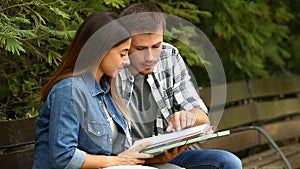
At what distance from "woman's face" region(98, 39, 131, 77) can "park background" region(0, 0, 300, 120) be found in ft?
1.99

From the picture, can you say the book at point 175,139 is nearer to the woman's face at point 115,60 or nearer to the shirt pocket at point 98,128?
the shirt pocket at point 98,128

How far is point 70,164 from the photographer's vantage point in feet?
9.30

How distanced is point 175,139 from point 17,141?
39.9 inches

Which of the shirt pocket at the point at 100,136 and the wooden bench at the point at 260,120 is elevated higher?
the shirt pocket at the point at 100,136

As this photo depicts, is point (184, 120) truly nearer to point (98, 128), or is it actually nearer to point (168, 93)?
point (168, 93)

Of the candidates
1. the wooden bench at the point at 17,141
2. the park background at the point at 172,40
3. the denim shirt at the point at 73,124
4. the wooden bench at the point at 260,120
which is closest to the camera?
the denim shirt at the point at 73,124

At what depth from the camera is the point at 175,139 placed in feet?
9.79

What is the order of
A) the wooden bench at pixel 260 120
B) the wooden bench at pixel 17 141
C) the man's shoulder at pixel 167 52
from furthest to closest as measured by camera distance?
the wooden bench at pixel 260 120 → the man's shoulder at pixel 167 52 → the wooden bench at pixel 17 141

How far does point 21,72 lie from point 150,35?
111 centimetres

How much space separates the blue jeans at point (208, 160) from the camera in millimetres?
Answer: 3383

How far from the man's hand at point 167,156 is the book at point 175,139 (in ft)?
0.27

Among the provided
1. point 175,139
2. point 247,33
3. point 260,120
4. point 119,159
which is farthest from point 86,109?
point 260,120

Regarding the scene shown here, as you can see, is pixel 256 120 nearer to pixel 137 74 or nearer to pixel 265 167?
pixel 265 167

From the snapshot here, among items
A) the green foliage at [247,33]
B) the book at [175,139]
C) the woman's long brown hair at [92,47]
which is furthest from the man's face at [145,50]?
the green foliage at [247,33]
